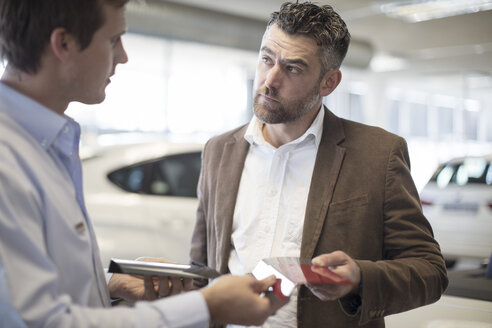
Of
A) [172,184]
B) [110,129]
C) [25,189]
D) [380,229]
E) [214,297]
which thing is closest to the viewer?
[25,189]

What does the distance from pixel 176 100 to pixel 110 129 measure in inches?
Result: 48.6

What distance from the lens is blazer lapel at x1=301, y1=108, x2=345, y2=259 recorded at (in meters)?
1.66

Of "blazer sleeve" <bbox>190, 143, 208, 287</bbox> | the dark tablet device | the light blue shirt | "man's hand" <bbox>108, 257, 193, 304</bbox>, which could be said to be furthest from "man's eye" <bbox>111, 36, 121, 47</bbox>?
"blazer sleeve" <bbox>190, 143, 208, 287</bbox>

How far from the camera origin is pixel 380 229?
65.7 inches

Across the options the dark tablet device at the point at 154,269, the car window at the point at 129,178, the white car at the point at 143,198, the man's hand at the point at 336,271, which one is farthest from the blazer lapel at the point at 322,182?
the car window at the point at 129,178

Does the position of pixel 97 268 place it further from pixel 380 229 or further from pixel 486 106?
pixel 486 106

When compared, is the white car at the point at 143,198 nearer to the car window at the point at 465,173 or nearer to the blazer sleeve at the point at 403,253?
the car window at the point at 465,173

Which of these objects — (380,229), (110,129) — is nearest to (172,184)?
(380,229)

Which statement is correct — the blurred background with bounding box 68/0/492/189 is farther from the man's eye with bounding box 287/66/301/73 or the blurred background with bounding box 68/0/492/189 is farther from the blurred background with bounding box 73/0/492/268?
the man's eye with bounding box 287/66/301/73

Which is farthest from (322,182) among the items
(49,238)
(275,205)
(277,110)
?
(49,238)

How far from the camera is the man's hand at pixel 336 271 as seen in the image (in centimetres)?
133

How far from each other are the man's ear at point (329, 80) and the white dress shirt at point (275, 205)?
0.33 feet

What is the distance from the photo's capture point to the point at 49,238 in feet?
3.38

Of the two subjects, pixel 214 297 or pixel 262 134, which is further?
pixel 262 134
